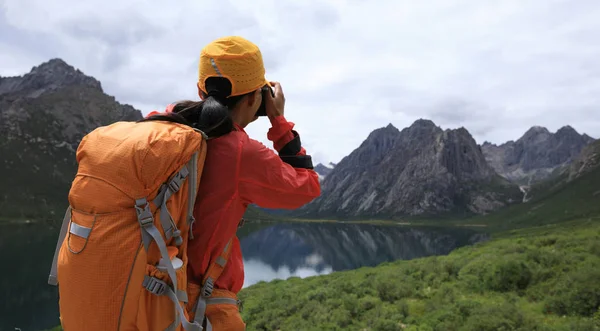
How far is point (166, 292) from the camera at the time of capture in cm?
217

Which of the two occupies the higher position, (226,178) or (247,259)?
(226,178)

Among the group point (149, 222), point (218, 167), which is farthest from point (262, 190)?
point (149, 222)

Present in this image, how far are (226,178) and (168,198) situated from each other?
0.43 meters

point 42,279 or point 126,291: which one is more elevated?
point 126,291

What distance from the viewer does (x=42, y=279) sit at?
165 ft

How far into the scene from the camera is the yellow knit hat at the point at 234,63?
264cm

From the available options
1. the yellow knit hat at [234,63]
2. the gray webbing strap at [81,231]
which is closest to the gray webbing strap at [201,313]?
the gray webbing strap at [81,231]

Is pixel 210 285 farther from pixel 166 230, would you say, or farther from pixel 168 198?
pixel 168 198

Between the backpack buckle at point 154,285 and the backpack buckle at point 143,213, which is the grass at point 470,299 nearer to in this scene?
the backpack buckle at point 154,285

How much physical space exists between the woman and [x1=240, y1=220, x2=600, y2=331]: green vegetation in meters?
8.00

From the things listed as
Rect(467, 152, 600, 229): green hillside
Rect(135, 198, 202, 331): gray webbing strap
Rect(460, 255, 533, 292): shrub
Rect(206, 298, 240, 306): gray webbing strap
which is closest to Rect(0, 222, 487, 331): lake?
Rect(460, 255, 533, 292): shrub

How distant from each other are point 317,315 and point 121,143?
Answer: 1211 cm

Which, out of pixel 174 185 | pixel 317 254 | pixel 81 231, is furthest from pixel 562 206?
pixel 81 231

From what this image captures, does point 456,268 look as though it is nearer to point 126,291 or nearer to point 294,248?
point 126,291
